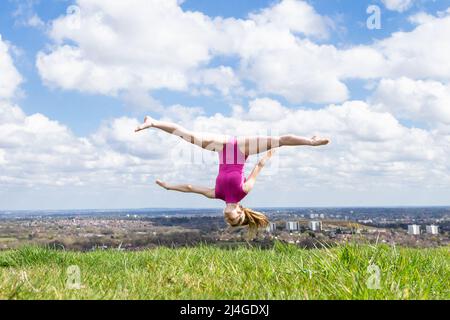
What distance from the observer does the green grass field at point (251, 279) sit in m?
5.75

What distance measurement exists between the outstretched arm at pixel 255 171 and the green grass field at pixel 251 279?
1375 millimetres

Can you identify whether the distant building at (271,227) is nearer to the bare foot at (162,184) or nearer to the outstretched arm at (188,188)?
the outstretched arm at (188,188)

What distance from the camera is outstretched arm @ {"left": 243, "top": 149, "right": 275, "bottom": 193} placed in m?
9.57

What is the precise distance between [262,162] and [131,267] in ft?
11.0

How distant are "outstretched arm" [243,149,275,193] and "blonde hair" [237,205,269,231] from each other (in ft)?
1.99

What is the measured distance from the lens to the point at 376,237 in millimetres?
8266

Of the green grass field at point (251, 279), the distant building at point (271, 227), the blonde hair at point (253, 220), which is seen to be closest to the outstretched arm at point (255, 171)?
the blonde hair at point (253, 220)

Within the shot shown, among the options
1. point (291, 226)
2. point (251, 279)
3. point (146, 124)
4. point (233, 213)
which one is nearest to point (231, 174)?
point (233, 213)

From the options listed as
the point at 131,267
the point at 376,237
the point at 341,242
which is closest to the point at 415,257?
the point at 376,237

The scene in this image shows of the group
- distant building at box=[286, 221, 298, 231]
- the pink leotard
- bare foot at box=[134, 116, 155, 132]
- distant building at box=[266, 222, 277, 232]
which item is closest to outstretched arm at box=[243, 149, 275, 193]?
the pink leotard

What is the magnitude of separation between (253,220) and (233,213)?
2.89ft

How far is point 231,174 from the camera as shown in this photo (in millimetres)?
9633
